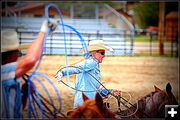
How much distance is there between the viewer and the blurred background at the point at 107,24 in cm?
848

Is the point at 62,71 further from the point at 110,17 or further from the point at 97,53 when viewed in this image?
the point at 110,17

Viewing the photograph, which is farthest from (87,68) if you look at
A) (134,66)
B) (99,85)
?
(134,66)

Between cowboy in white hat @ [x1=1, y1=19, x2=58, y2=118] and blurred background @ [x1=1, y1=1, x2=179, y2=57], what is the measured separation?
263 cm

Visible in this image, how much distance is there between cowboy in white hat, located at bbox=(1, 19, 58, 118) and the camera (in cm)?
216

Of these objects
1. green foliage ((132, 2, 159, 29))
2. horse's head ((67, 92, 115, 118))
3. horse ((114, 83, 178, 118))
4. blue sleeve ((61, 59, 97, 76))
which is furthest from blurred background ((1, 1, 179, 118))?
horse's head ((67, 92, 115, 118))

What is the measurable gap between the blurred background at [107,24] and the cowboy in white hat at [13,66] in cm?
263

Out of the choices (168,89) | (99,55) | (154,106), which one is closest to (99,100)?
(99,55)

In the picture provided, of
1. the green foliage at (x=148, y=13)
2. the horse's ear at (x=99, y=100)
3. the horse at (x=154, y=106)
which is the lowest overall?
the horse at (x=154, y=106)

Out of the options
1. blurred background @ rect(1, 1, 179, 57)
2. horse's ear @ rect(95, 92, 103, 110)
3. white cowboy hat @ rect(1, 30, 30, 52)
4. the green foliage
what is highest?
the green foliage

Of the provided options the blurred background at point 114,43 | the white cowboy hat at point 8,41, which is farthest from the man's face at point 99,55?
the white cowboy hat at point 8,41

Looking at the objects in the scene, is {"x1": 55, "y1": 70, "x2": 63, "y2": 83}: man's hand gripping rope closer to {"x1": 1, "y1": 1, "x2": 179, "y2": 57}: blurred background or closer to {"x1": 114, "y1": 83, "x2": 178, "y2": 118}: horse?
{"x1": 114, "y1": 83, "x2": 178, "y2": 118}: horse

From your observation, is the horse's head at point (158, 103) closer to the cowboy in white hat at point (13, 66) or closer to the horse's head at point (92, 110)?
the horse's head at point (92, 110)

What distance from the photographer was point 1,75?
7.30ft

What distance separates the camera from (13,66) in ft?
7.22
